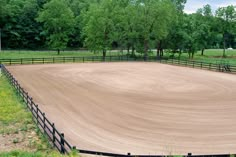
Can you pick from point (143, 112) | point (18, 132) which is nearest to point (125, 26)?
point (143, 112)

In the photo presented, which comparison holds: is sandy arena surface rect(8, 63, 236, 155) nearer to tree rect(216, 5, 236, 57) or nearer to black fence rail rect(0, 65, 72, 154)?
black fence rail rect(0, 65, 72, 154)

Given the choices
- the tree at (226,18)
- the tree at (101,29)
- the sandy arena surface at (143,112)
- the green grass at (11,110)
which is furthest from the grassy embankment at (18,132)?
the tree at (226,18)

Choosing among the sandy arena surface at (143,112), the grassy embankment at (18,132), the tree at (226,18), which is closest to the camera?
the grassy embankment at (18,132)

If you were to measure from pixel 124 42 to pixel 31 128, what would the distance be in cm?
4573

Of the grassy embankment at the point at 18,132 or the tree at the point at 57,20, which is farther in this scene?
the tree at the point at 57,20

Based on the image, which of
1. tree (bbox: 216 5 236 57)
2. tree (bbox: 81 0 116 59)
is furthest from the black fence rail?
tree (bbox: 216 5 236 57)

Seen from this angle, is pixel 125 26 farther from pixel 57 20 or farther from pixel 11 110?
pixel 11 110

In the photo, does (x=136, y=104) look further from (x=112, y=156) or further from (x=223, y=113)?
(x=112, y=156)

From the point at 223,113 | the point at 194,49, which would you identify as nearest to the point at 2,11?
the point at 194,49

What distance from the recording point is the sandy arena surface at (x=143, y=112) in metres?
12.6

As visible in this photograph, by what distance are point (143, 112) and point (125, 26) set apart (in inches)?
1530

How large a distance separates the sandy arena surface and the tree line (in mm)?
24371

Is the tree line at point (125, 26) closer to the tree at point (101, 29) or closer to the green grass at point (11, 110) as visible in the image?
the tree at point (101, 29)

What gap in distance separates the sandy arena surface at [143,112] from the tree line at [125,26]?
24371 mm
